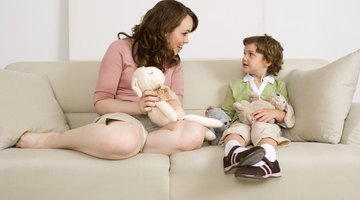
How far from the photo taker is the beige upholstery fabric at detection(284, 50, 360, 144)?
147cm

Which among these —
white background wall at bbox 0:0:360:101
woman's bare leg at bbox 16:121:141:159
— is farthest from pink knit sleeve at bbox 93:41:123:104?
Result: white background wall at bbox 0:0:360:101

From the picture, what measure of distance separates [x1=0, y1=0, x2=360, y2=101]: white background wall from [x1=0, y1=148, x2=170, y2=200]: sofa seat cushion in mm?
1428

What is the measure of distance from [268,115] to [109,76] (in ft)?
2.12

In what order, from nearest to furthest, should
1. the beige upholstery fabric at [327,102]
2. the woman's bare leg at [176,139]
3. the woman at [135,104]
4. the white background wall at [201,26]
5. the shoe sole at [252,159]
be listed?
1. the shoe sole at [252,159]
2. the woman at [135,104]
3. the woman's bare leg at [176,139]
4. the beige upholstery fabric at [327,102]
5. the white background wall at [201,26]

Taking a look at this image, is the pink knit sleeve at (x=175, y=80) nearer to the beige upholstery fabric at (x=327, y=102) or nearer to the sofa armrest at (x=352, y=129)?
the beige upholstery fabric at (x=327, y=102)

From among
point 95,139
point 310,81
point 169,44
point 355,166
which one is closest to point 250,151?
point 355,166

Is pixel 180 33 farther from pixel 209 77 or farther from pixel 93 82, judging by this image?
pixel 93 82

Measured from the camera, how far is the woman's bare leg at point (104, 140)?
1218mm

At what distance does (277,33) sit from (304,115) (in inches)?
47.5

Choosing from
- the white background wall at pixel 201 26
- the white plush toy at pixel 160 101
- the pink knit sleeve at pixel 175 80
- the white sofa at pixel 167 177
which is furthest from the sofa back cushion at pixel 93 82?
the white background wall at pixel 201 26

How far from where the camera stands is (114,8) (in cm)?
255

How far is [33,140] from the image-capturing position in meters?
1.41

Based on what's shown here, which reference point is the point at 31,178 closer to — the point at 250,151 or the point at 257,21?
the point at 250,151

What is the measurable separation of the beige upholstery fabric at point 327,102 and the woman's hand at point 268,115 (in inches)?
2.6
